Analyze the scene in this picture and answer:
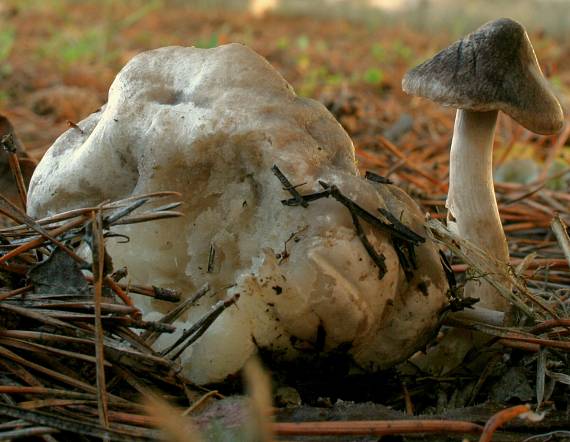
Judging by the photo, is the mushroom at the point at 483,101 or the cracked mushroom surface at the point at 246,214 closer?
the cracked mushroom surface at the point at 246,214

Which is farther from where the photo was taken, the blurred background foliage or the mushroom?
the blurred background foliage

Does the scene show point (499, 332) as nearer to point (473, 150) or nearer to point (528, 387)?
point (528, 387)

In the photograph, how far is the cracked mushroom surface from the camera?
1679 millimetres

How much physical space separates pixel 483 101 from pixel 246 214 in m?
0.73

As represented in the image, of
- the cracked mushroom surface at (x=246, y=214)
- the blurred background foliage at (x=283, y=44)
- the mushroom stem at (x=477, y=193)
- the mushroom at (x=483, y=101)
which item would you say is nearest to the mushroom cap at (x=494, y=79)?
the mushroom at (x=483, y=101)

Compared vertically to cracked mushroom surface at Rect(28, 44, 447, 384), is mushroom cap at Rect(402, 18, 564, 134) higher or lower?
higher

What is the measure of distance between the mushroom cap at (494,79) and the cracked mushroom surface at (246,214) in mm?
314

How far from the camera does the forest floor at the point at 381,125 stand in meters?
1.84

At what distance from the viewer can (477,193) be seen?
2096mm

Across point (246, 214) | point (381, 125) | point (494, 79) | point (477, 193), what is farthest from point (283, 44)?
point (246, 214)

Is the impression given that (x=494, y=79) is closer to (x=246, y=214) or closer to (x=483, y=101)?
(x=483, y=101)

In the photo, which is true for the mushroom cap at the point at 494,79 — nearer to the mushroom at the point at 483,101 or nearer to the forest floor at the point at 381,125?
the mushroom at the point at 483,101

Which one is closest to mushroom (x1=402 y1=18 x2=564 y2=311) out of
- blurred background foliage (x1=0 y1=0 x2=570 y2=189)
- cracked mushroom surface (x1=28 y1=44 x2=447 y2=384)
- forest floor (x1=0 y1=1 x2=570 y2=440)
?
forest floor (x1=0 y1=1 x2=570 y2=440)

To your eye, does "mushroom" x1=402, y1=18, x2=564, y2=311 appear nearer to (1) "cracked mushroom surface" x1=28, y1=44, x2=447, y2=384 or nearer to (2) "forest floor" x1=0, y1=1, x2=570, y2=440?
(2) "forest floor" x1=0, y1=1, x2=570, y2=440
